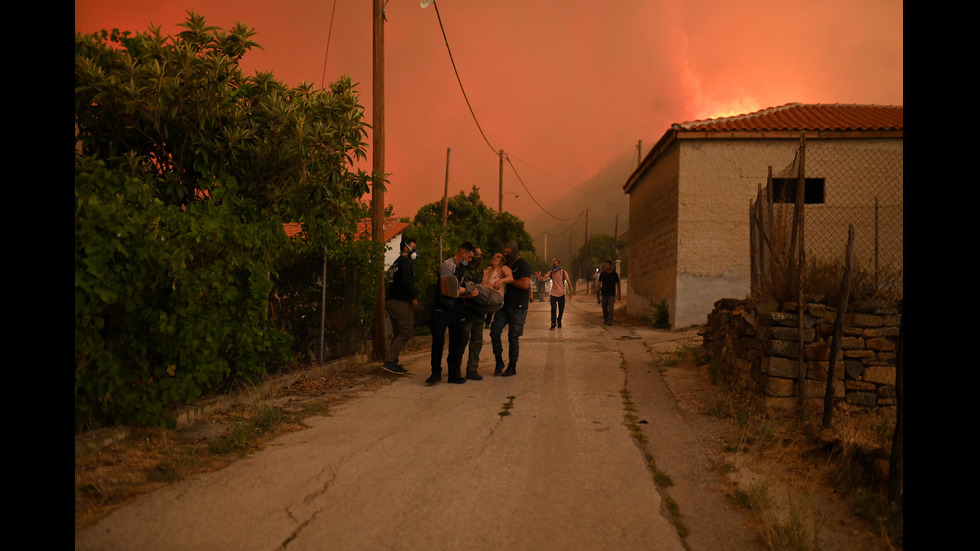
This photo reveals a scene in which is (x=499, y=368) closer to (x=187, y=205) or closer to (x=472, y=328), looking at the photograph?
(x=472, y=328)

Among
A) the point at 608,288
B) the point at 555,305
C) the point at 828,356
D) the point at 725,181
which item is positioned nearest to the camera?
the point at 828,356

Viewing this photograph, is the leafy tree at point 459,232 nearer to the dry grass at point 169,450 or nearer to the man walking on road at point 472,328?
the man walking on road at point 472,328

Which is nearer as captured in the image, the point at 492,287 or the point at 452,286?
the point at 452,286

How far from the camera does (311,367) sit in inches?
351

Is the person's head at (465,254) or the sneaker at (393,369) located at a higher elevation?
the person's head at (465,254)

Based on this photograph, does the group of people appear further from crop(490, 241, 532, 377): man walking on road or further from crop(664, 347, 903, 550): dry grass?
crop(664, 347, 903, 550): dry grass

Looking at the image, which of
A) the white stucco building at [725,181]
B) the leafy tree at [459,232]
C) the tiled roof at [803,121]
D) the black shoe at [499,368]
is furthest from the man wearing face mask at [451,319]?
the tiled roof at [803,121]

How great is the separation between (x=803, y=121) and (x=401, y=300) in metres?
12.9

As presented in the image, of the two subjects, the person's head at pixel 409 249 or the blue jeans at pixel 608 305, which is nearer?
the person's head at pixel 409 249

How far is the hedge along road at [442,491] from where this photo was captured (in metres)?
3.42

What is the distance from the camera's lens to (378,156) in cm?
1025

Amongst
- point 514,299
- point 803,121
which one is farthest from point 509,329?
point 803,121

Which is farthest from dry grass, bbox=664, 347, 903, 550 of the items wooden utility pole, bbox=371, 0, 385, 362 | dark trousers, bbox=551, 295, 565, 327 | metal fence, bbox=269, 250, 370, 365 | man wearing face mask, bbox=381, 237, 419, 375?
dark trousers, bbox=551, 295, 565, 327
